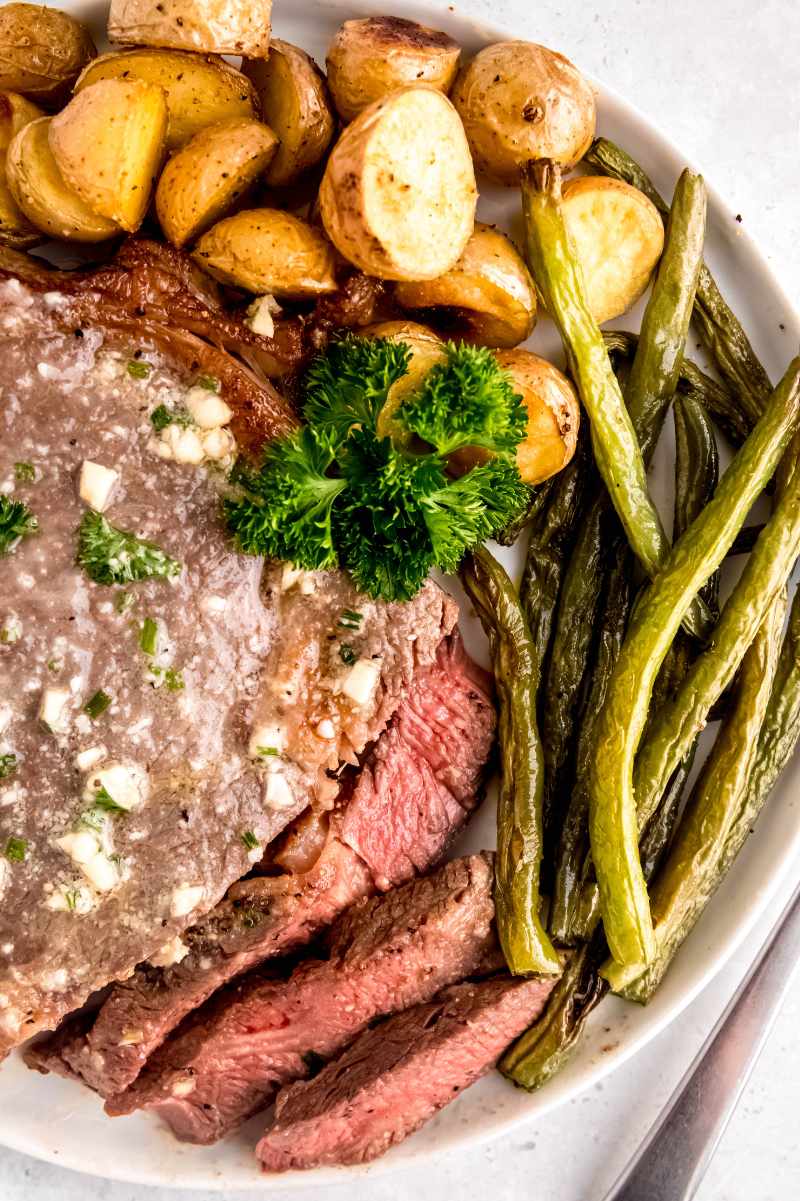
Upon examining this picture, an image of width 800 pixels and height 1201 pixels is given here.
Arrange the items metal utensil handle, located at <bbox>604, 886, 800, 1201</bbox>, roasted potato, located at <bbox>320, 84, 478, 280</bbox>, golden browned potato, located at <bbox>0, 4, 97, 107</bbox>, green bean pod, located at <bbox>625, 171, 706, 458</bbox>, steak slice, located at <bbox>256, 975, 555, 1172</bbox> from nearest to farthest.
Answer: roasted potato, located at <bbox>320, 84, 478, 280</bbox> < golden browned potato, located at <bbox>0, 4, 97, 107</bbox> < steak slice, located at <bbox>256, 975, 555, 1172</bbox> < green bean pod, located at <bbox>625, 171, 706, 458</bbox> < metal utensil handle, located at <bbox>604, 886, 800, 1201</bbox>

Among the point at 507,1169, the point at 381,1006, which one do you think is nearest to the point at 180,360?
the point at 381,1006

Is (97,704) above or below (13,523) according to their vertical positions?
below

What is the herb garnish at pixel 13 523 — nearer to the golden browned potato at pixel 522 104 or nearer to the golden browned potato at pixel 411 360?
the golden browned potato at pixel 411 360

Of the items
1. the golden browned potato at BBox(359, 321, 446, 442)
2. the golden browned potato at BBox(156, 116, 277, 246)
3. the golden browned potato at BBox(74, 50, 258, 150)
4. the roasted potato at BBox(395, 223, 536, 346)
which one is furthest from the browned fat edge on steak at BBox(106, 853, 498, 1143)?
the golden browned potato at BBox(74, 50, 258, 150)

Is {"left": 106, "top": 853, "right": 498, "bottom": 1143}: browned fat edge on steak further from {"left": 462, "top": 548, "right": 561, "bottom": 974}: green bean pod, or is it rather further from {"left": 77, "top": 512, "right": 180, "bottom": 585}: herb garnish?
{"left": 77, "top": 512, "right": 180, "bottom": 585}: herb garnish

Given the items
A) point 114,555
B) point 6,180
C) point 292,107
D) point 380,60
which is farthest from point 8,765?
point 380,60

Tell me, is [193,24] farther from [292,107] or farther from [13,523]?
[13,523]

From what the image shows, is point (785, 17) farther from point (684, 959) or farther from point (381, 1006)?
point (381, 1006)
